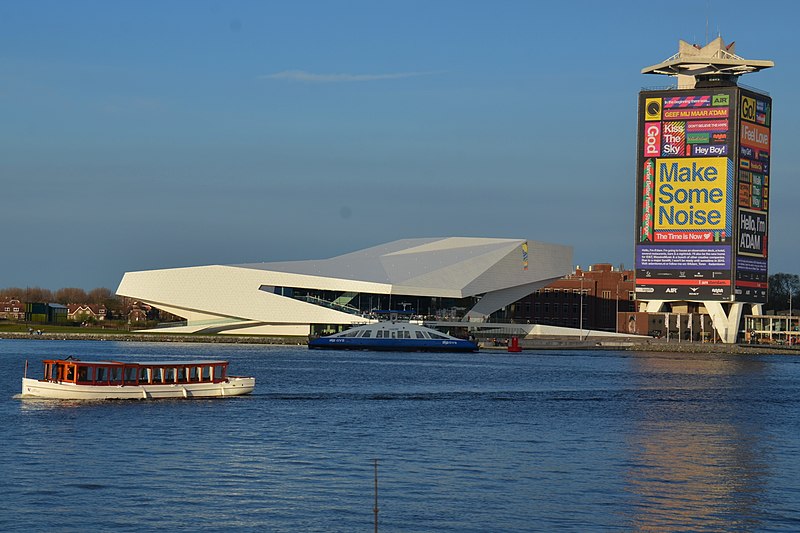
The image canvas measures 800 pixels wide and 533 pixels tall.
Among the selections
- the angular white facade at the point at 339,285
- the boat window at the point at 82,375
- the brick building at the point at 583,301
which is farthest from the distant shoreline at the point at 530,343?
the boat window at the point at 82,375

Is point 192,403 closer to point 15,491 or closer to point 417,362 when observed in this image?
point 15,491

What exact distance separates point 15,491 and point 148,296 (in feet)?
332

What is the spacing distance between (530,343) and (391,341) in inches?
977

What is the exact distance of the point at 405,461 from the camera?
3338 centimetres

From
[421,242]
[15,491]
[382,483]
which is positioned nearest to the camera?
[15,491]

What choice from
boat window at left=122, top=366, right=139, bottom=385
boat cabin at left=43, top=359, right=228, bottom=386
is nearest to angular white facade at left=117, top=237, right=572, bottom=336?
boat cabin at left=43, top=359, right=228, bottom=386

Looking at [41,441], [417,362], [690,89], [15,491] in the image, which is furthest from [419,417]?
[690,89]

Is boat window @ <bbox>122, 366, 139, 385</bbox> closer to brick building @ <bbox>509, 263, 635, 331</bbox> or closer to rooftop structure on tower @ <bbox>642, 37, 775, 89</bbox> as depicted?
rooftop structure on tower @ <bbox>642, 37, 775, 89</bbox>

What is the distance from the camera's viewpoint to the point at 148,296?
419 feet

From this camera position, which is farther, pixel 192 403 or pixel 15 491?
pixel 192 403

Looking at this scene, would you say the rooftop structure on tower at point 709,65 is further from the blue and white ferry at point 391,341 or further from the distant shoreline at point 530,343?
the blue and white ferry at point 391,341

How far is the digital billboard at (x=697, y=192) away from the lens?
404 ft

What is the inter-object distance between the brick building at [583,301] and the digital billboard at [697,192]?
3094 centimetres

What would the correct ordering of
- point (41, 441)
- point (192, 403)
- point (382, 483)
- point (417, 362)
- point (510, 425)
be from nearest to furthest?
point (382, 483), point (41, 441), point (510, 425), point (192, 403), point (417, 362)
